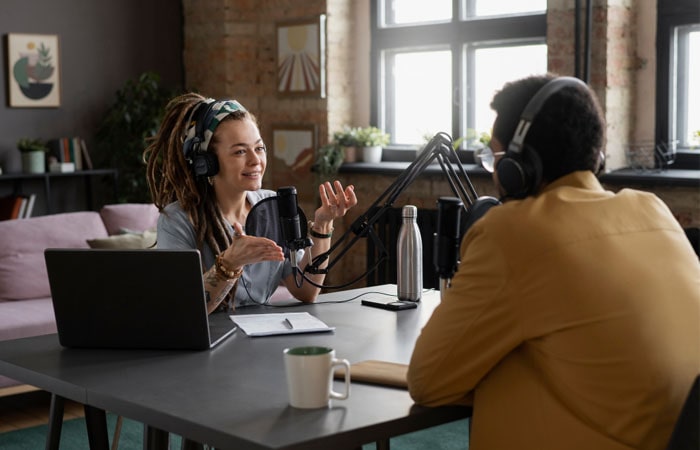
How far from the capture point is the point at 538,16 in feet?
17.6

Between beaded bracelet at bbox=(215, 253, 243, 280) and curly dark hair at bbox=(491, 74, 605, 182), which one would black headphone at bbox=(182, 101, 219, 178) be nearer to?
beaded bracelet at bbox=(215, 253, 243, 280)

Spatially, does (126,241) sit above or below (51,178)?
below

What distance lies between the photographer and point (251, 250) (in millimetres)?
2531

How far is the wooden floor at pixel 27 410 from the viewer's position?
4.28 metres

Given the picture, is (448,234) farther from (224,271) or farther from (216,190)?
(216,190)

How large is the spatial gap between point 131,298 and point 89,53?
14.7 ft

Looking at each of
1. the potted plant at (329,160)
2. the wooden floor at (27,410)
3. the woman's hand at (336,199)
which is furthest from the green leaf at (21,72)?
the woman's hand at (336,199)

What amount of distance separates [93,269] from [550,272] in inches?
42.0

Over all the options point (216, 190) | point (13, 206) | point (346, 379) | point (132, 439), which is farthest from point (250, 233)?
point (13, 206)

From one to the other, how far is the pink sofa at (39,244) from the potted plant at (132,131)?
88 centimetres

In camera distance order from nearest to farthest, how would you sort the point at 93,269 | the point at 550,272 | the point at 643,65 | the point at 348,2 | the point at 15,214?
the point at 550,272
the point at 93,269
the point at 643,65
the point at 15,214
the point at 348,2

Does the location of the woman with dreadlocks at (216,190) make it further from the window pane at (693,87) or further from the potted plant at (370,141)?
the potted plant at (370,141)

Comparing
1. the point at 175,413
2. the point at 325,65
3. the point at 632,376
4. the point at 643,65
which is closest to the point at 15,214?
the point at 325,65

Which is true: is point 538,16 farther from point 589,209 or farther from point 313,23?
point 589,209
